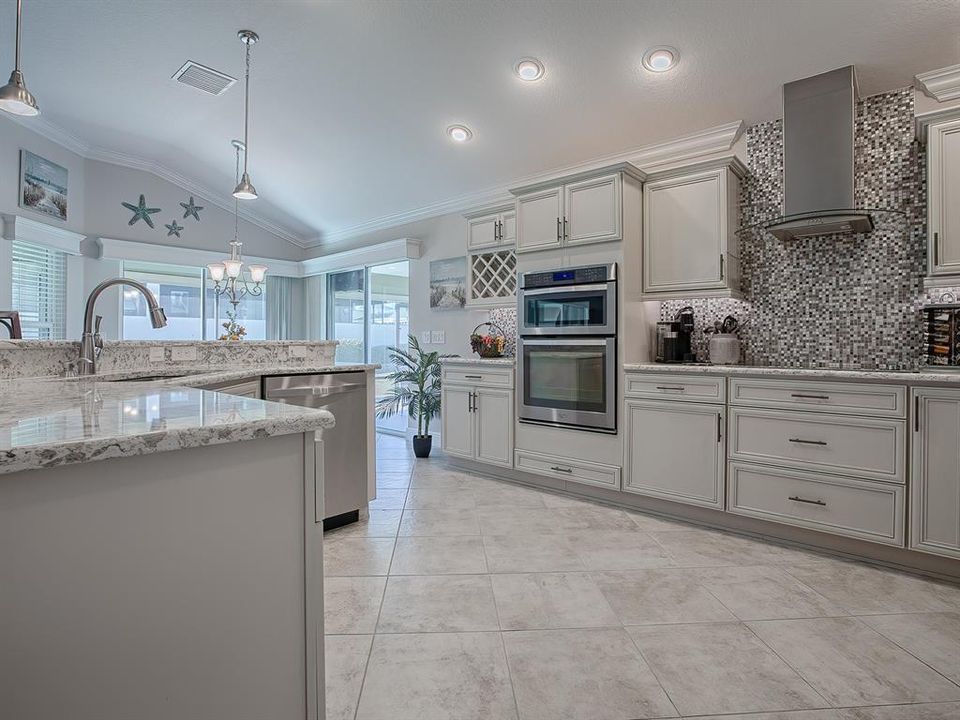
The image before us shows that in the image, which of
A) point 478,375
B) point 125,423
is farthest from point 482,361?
point 125,423

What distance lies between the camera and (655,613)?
2.05m

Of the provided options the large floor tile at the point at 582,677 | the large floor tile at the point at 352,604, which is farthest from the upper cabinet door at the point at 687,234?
the large floor tile at the point at 352,604

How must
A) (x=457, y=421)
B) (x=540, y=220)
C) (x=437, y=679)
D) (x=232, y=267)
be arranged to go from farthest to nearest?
(x=457, y=421) < (x=232, y=267) < (x=540, y=220) < (x=437, y=679)

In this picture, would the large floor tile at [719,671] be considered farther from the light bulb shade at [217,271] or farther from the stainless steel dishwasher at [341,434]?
the light bulb shade at [217,271]

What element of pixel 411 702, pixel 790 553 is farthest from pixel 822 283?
pixel 411 702

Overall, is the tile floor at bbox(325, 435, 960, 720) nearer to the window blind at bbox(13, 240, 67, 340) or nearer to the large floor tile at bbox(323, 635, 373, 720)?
the large floor tile at bbox(323, 635, 373, 720)

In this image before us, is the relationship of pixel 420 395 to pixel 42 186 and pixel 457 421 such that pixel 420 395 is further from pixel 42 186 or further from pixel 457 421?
pixel 42 186

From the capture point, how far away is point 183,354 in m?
2.91

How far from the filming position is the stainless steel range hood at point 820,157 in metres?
2.84

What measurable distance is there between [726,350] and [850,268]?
31.8 inches

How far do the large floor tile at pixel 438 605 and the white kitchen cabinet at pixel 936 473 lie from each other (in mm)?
1964

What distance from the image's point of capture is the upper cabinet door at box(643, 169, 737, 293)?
3229mm

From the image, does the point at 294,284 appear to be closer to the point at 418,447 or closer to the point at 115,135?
the point at 115,135

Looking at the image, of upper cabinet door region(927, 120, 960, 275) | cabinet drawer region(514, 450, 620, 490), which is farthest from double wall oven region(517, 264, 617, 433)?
upper cabinet door region(927, 120, 960, 275)
